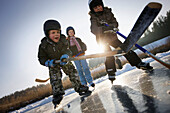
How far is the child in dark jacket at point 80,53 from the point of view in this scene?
3.01 m

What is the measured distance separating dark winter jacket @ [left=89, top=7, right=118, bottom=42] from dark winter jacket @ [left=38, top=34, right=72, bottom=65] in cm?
89

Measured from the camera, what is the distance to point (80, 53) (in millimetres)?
3064

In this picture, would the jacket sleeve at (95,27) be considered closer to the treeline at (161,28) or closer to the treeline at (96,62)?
the treeline at (161,28)

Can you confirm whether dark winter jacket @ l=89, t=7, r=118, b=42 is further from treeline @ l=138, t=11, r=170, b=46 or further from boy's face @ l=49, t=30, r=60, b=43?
treeline @ l=138, t=11, r=170, b=46

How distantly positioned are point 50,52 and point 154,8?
7.05ft

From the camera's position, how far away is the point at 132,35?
1295 millimetres

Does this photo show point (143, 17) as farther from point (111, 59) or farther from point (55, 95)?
point (55, 95)

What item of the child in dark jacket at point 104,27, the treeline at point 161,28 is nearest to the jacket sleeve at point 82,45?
the child in dark jacket at point 104,27

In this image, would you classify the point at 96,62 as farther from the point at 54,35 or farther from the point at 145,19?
the point at 145,19

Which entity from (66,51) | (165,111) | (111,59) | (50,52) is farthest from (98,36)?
(165,111)

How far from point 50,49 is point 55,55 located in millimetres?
192

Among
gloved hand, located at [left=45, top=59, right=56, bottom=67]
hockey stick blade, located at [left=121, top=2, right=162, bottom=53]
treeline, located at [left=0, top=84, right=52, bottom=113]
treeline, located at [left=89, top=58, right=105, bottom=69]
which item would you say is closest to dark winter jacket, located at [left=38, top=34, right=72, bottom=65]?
gloved hand, located at [left=45, top=59, right=56, bottom=67]

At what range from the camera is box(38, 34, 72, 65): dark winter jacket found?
2346mm

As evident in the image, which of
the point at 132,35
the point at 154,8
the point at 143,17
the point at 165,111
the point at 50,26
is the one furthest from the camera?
the point at 50,26
